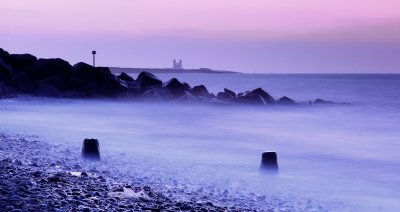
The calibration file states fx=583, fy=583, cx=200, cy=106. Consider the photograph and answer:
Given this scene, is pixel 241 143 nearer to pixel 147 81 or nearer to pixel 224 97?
pixel 224 97

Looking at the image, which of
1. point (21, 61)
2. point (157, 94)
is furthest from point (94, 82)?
point (21, 61)

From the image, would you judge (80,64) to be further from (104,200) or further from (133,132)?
(104,200)

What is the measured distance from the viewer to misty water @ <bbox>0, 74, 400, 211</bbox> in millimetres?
9266

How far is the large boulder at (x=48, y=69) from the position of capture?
30719 millimetres

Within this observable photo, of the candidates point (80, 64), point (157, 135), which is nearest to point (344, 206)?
point (157, 135)

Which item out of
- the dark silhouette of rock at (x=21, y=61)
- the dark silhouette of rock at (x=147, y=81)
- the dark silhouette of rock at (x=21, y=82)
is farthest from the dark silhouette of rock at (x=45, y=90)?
the dark silhouette of rock at (x=147, y=81)

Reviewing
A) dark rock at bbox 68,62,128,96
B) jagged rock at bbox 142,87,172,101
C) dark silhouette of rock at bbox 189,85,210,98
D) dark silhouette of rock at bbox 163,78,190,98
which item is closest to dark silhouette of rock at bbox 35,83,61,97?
dark rock at bbox 68,62,128,96

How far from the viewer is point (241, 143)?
16609 millimetres

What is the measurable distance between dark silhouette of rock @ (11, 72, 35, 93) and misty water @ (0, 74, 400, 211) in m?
2.41

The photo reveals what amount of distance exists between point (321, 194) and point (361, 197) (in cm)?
66

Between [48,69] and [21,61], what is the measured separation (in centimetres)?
239

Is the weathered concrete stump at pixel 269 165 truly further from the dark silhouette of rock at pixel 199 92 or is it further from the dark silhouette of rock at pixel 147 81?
the dark silhouette of rock at pixel 147 81

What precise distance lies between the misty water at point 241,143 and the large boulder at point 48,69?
227cm

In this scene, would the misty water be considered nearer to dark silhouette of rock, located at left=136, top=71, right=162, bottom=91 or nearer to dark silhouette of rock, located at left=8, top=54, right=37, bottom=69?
dark silhouette of rock, located at left=136, top=71, right=162, bottom=91
